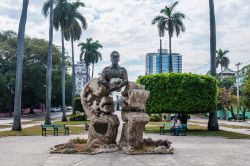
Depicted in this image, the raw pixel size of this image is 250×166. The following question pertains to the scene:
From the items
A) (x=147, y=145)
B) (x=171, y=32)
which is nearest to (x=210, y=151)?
(x=147, y=145)

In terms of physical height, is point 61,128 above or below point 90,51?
below

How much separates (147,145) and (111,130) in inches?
68.5

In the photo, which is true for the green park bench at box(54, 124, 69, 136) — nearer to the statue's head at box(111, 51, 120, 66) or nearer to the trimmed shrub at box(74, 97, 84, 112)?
the statue's head at box(111, 51, 120, 66)

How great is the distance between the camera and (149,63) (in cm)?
14012

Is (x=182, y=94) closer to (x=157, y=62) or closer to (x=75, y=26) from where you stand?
(x=75, y=26)

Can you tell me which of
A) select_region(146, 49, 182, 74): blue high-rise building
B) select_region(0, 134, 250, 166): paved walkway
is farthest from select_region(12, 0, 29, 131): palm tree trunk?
select_region(146, 49, 182, 74): blue high-rise building

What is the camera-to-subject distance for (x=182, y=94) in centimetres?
3058

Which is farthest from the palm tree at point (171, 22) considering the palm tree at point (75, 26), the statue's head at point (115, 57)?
the statue's head at point (115, 57)

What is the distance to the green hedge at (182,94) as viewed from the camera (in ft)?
100

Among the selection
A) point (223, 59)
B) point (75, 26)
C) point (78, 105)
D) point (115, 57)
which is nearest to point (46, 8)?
point (75, 26)

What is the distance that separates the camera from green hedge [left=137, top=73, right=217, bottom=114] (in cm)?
3055

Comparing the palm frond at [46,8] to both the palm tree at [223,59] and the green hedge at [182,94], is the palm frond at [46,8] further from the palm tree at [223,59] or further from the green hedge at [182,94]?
the palm tree at [223,59]

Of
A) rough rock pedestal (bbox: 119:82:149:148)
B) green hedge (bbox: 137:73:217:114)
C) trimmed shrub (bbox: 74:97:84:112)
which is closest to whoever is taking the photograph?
rough rock pedestal (bbox: 119:82:149:148)

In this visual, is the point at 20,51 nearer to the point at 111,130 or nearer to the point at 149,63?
the point at 111,130
